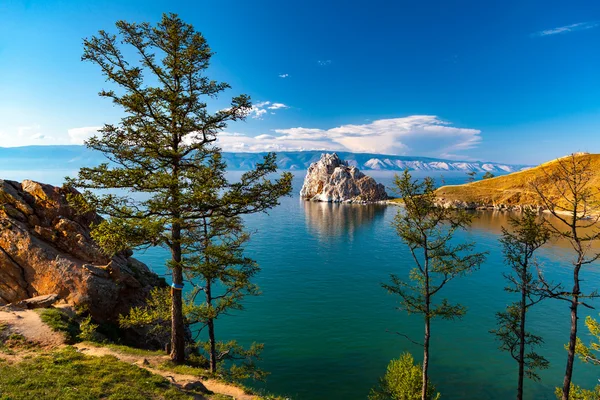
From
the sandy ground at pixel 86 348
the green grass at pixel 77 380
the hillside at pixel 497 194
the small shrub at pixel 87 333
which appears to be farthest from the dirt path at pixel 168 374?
the hillside at pixel 497 194

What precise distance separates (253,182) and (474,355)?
32996mm

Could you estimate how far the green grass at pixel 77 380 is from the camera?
12484mm

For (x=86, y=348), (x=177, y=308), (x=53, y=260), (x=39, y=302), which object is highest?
(x=53, y=260)

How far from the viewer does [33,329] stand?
64.3 feet

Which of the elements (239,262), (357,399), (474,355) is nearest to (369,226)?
(474,355)

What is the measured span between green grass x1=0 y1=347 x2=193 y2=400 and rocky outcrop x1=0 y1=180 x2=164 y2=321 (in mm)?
10016

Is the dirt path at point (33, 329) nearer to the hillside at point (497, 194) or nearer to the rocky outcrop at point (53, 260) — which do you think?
the rocky outcrop at point (53, 260)

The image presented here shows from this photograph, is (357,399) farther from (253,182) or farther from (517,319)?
(253,182)

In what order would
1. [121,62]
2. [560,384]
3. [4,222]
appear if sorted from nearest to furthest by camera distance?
[121,62] → [4,222] → [560,384]

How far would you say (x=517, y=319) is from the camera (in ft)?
74.3

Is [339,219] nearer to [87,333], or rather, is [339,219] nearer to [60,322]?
[87,333]

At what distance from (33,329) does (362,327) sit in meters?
33.8

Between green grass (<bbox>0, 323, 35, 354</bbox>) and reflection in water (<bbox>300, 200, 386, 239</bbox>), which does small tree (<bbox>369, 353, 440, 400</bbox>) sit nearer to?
green grass (<bbox>0, 323, 35, 354</bbox>)

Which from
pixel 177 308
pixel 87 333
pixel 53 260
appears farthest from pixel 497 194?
pixel 53 260
